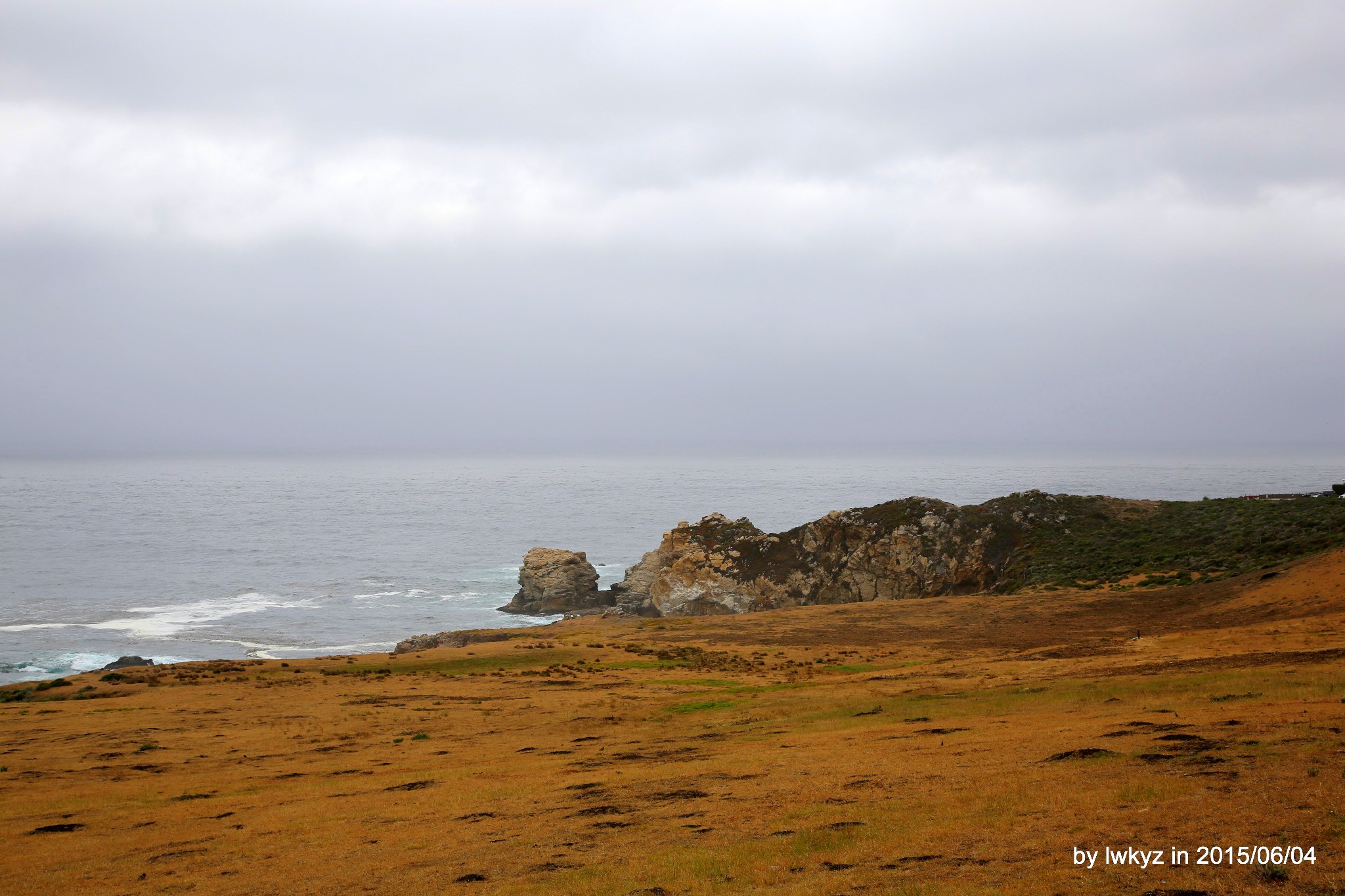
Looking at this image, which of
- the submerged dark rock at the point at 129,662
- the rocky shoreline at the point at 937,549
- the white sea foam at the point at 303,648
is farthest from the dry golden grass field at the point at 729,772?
the white sea foam at the point at 303,648

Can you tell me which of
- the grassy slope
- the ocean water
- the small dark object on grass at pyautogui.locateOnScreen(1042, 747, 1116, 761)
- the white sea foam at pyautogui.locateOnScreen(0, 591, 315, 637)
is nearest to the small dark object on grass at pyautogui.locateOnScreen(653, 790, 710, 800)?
the small dark object on grass at pyautogui.locateOnScreen(1042, 747, 1116, 761)

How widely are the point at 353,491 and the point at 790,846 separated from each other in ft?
658

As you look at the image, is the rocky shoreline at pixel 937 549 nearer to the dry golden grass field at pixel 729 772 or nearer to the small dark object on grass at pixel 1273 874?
the dry golden grass field at pixel 729 772

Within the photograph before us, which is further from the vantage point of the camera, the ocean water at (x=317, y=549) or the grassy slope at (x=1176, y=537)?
the ocean water at (x=317, y=549)

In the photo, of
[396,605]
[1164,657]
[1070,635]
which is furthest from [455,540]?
[1164,657]

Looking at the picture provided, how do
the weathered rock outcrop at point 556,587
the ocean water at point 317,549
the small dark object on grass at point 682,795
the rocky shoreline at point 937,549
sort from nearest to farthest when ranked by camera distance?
the small dark object on grass at point 682,795 < the rocky shoreline at point 937,549 < the ocean water at point 317,549 < the weathered rock outcrop at point 556,587

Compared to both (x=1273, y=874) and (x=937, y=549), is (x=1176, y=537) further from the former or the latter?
(x=1273, y=874)

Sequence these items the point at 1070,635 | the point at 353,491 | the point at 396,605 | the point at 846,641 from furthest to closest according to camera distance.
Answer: the point at 353,491
the point at 396,605
the point at 846,641
the point at 1070,635

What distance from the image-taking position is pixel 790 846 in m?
9.91

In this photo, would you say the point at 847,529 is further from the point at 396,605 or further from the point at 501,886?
the point at 501,886

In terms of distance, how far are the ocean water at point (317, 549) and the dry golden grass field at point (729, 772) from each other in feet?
92.8

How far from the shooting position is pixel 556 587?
6538 cm

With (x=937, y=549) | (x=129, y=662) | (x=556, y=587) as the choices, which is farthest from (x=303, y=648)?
(x=937, y=549)

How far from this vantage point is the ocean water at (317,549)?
56.2 meters
